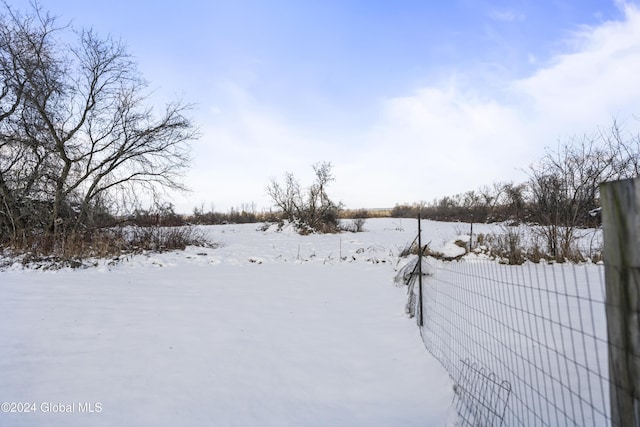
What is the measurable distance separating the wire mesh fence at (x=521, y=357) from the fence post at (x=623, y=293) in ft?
0.19

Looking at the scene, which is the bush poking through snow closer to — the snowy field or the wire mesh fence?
the snowy field

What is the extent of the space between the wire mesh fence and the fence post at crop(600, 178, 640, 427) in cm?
6

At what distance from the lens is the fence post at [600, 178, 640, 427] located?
3.67ft

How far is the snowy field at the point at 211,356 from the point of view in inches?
104

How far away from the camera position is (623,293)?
3.84 feet

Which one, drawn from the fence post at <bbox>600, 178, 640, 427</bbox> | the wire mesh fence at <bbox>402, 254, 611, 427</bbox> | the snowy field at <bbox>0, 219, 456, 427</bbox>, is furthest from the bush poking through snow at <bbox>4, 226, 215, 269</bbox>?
the fence post at <bbox>600, 178, 640, 427</bbox>

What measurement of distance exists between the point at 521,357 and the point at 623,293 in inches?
46.9

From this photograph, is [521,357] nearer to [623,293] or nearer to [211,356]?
[623,293]

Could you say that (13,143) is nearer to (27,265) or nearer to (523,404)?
(27,265)

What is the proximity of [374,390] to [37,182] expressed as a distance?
→ 41.7ft

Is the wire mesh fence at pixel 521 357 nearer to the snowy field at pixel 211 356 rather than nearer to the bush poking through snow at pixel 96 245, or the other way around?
the snowy field at pixel 211 356

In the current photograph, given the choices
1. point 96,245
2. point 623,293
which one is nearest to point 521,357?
point 623,293

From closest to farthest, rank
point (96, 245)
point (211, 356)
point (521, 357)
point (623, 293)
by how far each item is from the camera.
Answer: point (623, 293)
point (521, 357)
point (211, 356)
point (96, 245)

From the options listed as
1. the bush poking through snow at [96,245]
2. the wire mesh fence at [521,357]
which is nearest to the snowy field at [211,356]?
the wire mesh fence at [521,357]
